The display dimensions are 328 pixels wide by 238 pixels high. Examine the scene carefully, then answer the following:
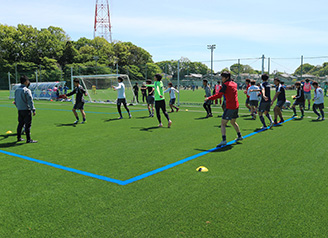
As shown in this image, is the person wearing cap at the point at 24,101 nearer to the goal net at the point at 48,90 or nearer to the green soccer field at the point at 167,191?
the green soccer field at the point at 167,191

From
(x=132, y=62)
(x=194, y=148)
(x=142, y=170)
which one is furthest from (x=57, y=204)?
(x=132, y=62)

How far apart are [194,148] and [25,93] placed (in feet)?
15.9

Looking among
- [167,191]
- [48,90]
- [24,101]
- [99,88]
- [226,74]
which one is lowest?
[167,191]

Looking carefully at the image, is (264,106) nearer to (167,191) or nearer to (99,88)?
(167,191)

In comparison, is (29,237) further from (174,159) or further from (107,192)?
(174,159)

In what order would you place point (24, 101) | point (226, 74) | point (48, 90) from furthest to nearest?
point (48, 90) < point (24, 101) < point (226, 74)

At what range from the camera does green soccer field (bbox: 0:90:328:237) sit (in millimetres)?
3189

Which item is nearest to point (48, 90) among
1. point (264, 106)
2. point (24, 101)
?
point (24, 101)

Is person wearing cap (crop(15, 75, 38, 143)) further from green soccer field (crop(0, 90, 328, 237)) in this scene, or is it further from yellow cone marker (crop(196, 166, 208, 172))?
yellow cone marker (crop(196, 166, 208, 172))

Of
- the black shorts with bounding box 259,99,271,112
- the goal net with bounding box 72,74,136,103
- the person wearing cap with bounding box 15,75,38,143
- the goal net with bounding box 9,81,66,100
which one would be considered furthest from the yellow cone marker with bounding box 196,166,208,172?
the goal net with bounding box 9,81,66,100

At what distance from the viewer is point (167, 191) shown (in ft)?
13.9

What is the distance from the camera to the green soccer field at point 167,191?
3189mm

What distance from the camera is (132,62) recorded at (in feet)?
300

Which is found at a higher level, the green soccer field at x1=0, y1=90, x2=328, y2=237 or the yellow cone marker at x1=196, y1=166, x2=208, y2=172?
the yellow cone marker at x1=196, y1=166, x2=208, y2=172
